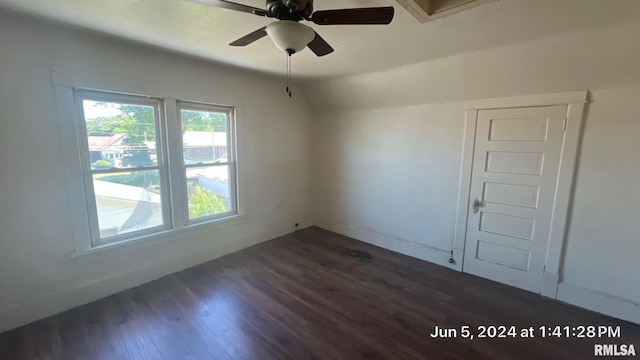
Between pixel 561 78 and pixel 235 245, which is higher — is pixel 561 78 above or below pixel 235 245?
above

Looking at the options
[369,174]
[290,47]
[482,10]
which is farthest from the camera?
[369,174]

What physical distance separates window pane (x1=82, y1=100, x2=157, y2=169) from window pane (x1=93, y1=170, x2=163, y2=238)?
5.5 inches

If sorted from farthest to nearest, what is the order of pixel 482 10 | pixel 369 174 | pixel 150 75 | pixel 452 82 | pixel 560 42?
pixel 369 174, pixel 452 82, pixel 150 75, pixel 560 42, pixel 482 10

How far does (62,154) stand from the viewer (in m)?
2.29

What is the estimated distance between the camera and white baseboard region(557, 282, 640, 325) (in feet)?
7.55

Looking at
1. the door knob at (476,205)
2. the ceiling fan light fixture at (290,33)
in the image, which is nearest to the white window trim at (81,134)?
the ceiling fan light fixture at (290,33)

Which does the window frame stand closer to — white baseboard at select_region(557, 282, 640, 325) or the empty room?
the empty room

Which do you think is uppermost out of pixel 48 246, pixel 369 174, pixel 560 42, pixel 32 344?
pixel 560 42

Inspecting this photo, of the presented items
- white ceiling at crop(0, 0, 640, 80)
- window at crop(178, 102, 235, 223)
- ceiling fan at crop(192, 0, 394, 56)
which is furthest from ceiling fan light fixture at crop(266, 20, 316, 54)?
window at crop(178, 102, 235, 223)

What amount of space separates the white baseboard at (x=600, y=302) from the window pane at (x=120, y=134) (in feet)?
14.7

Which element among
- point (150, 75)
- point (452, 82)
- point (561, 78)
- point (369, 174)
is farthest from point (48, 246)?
point (561, 78)

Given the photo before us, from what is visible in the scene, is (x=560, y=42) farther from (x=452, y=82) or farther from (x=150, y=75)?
(x=150, y=75)

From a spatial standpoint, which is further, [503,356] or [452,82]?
[452,82]

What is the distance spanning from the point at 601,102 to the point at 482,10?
5.20 feet
